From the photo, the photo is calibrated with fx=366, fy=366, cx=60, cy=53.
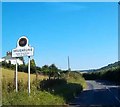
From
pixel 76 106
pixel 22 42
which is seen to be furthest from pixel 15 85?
pixel 76 106

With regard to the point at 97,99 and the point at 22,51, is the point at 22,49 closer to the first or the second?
the point at 22,51

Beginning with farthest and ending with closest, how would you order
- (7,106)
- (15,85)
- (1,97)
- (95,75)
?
(95,75) < (15,85) < (1,97) < (7,106)

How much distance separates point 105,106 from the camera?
2238cm

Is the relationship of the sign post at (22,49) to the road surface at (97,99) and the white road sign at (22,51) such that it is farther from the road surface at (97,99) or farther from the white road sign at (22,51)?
the road surface at (97,99)

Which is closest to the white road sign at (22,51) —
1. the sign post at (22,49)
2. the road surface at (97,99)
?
the sign post at (22,49)

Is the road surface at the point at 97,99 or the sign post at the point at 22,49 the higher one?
the sign post at the point at 22,49

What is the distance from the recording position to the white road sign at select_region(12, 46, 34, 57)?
61.3ft

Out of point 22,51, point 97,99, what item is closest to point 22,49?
point 22,51

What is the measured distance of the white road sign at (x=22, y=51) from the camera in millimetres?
18683

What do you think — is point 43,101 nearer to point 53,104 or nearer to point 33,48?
point 53,104

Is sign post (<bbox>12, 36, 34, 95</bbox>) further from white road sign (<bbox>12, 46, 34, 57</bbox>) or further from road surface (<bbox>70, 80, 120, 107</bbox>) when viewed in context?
road surface (<bbox>70, 80, 120, 107</bbox>)

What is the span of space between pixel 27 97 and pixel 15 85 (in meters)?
2.83

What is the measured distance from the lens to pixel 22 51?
19.0 m

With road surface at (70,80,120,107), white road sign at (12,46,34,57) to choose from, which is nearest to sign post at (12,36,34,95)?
white road sign at (12,46,34,57)
